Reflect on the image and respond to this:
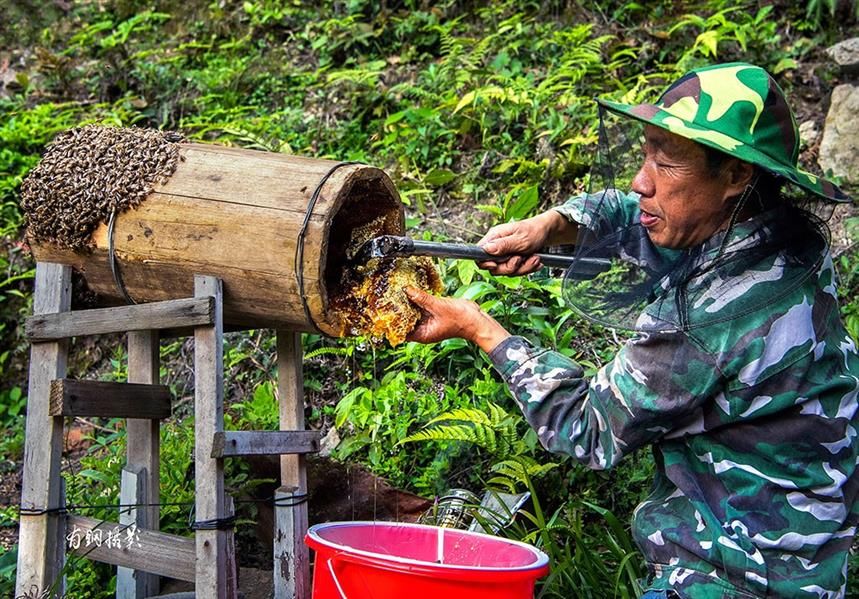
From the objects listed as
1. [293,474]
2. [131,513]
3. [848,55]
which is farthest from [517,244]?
[848,55]

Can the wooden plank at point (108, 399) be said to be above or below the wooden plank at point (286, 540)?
above

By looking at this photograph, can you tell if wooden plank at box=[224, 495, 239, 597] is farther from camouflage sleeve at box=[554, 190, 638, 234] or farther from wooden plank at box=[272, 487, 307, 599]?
camouflage sleeve at box=[554, 190, 638, 234]

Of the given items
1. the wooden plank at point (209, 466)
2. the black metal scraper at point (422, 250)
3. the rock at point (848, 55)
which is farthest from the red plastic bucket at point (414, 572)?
the rock at point (848, 55)

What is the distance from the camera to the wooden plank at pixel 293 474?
12.0ft

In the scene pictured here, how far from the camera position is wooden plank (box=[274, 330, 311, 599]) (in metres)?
3.64

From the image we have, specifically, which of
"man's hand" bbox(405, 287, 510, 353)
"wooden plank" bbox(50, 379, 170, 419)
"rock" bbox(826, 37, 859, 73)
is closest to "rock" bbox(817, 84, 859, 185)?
"rock" bbox(826, 37, 859, 73)

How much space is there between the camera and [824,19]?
21.6 feet

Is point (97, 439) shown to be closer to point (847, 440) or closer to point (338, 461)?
point (338, 461)

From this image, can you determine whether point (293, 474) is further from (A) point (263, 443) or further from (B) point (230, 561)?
(B) point (230, 561)

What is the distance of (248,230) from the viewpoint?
3.08 m

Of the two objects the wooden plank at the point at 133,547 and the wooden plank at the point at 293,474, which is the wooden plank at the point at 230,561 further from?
the wooden plank at the point at 293,474

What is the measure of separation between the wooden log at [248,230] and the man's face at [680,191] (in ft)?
3.35

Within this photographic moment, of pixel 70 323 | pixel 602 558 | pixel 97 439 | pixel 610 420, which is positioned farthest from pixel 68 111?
pixel 610 420

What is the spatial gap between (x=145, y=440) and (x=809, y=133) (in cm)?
459
